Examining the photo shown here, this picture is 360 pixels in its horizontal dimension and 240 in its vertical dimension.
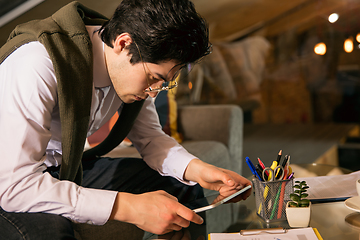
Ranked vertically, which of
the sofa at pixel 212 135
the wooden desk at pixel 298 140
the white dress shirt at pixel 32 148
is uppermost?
the white dress shirt at pixel 32 148

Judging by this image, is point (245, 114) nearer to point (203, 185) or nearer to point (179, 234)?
point (203, 185)

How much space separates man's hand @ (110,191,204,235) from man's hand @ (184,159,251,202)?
19 centimetres

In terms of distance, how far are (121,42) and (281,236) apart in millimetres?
595

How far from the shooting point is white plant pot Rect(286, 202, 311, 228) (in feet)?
2.27

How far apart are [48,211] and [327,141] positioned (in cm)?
278

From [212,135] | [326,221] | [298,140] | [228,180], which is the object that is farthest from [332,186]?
[298,140]

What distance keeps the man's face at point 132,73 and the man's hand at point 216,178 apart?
10.3 inches

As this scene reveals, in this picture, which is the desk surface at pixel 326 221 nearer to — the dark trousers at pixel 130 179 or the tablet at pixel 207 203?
the tablet at pixel 207 203

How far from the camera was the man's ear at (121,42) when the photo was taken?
82 cm


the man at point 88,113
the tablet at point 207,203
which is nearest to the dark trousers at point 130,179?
the man at point 88,113

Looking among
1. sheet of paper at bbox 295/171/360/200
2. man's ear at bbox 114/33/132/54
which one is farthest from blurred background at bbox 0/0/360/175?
man's ear at bbox 114/33/132/54

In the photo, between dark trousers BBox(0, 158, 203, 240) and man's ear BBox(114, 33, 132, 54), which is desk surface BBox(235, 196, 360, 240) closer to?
dark trousers BBox(0, 158, 203, 240)

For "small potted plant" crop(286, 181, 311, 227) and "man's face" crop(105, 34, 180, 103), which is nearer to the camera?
"small potted plant" crop(286, 181, 311, 227)

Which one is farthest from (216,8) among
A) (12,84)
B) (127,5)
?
(12,84)
